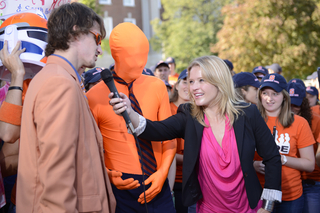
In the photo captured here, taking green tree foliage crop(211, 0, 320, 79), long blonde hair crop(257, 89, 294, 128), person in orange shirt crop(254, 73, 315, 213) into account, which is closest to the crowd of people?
person in orange shirt crop(254, 73, 315, 213)

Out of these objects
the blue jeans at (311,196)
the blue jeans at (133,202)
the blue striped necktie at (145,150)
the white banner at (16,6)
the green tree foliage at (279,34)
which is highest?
the green tree foliage at (279,34)

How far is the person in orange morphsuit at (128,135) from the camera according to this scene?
92.7 inches

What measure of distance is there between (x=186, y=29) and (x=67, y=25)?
2404cm

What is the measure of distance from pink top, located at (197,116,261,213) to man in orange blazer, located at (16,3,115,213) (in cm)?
86

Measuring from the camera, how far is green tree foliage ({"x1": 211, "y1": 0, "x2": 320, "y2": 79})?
1323cm

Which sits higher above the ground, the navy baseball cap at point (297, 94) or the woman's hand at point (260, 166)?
the navy baseball cap at point (297, 94)

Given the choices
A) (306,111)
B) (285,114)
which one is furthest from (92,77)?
(306,111)

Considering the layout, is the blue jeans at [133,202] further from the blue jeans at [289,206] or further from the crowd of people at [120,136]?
the blue jeans at [289,206]

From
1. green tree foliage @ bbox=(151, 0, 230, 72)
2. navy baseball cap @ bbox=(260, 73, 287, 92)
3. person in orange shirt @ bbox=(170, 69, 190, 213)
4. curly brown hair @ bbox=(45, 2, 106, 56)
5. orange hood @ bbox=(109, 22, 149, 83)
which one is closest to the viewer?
curly brown hair @ bbox=(45, 2, 106, 56)

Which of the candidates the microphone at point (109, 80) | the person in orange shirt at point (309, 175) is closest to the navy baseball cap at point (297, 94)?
the person in orange shirt at point (309, 175)

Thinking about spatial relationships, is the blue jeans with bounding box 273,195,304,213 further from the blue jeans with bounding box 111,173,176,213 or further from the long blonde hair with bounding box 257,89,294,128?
the blue jeans with bounding box 111,173,176,213

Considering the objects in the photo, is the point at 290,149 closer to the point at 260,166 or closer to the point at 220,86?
the point at 260,166

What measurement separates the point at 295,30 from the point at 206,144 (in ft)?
43.4

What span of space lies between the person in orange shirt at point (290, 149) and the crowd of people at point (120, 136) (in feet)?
2.93
